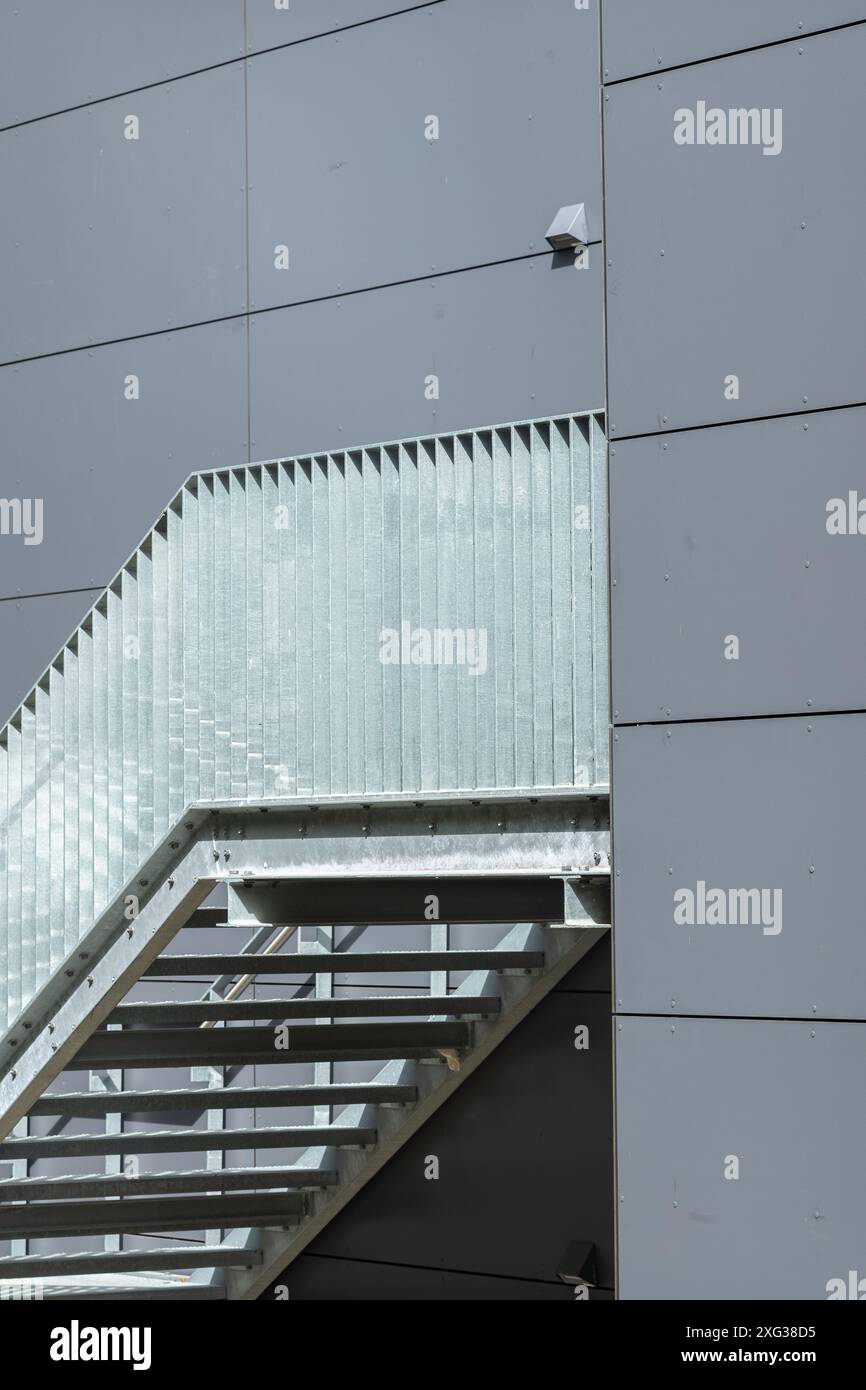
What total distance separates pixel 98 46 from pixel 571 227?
188 inches

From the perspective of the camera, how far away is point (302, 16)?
39.7ft

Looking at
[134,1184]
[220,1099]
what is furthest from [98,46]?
[134,1184]

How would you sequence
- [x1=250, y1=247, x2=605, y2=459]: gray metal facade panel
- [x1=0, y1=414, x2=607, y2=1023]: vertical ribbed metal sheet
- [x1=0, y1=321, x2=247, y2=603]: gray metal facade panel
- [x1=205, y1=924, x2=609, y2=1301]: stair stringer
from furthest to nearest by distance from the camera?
[x1=0, y1=321, x2=247, y2=603]: gray metal facade panel → [x1=250, y1=247, x2=605, y2=459]: gray metal facade panel → [x1=205, y1=924, x2=609, y2=1301]: stair stringer → [x1=0, y1=414, x2=607, y2=1023]: vertical ribbed metal sheet

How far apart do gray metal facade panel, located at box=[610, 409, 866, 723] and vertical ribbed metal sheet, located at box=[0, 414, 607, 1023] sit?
40 cm

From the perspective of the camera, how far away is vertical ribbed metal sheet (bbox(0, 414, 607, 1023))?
24.6ft

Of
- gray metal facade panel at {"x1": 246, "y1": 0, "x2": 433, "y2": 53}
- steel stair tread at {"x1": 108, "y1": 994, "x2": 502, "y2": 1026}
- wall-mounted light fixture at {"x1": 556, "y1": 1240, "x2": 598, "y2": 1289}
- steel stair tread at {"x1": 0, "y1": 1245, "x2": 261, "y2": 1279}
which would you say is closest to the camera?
steel stair tread at {"x1": 108, "y1": 994, "x2": 502, "y2": 1026}

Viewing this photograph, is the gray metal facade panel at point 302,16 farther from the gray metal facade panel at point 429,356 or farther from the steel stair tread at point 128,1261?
the steel stair tread at point 128,1261

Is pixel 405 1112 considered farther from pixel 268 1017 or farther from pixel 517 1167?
pixel 268 1017

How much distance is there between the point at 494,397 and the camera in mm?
11078

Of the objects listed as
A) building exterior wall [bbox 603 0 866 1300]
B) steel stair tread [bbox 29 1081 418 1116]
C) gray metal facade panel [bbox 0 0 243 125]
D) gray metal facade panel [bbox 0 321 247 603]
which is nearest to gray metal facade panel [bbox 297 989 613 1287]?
steel stair tread [bbox 29 1081 418 1116]

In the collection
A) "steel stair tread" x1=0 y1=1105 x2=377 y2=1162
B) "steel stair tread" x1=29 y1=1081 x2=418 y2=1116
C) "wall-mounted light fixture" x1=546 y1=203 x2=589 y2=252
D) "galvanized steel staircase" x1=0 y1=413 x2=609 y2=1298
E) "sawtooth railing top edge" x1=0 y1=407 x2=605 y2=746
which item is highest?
"wall-mounted light fixture" x1=546 y1=203 x2=589 y2=252

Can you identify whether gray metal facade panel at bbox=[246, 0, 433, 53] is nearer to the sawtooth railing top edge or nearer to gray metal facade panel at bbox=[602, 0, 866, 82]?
the sawtooth railing top edge

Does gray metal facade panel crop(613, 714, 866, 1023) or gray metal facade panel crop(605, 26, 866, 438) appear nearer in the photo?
gray metal facade panel crop(613, 714, 866, 1023)
